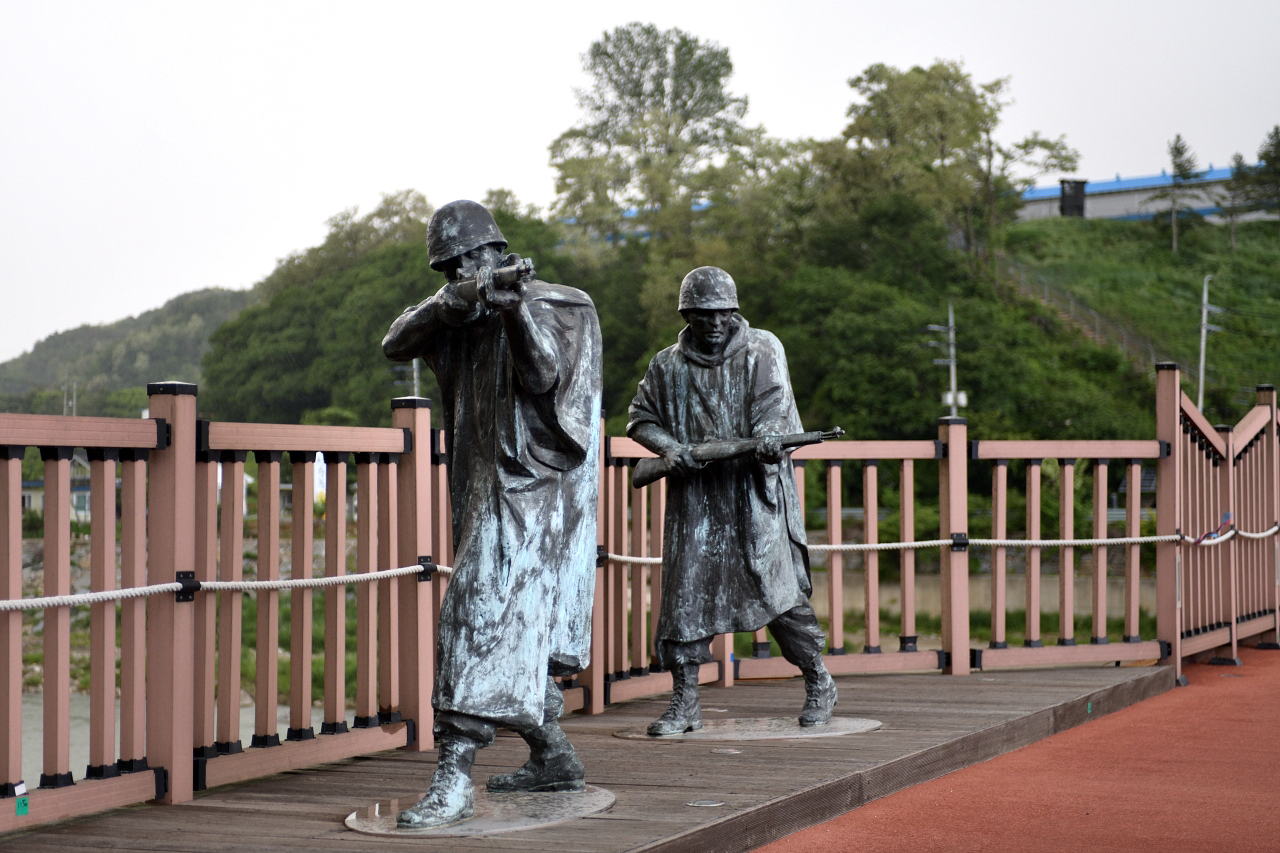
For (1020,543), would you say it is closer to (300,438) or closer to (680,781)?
(680,781)

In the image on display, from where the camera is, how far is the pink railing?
442 centimetres

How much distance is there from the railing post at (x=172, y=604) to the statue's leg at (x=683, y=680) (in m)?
2.05

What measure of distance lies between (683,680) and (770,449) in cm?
115

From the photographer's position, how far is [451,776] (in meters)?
4.05

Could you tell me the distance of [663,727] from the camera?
5.95 m

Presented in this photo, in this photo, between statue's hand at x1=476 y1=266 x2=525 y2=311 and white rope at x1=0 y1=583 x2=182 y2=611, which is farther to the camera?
white rope at x1=0 y1=583 x2=182 y2=611

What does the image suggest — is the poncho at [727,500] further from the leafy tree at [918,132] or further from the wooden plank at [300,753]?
the leafy tree at [918,132]

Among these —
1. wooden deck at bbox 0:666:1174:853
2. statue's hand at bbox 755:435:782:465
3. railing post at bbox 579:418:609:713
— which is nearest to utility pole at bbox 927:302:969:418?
wooden deck at bbox 0:666:1174:853

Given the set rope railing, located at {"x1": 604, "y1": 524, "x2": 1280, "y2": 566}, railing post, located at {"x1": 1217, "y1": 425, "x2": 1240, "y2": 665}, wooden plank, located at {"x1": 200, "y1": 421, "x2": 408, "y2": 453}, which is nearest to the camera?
wooden plank, located at {"x1": 200, "y1": 421, "x2": 408, "y2": 453}

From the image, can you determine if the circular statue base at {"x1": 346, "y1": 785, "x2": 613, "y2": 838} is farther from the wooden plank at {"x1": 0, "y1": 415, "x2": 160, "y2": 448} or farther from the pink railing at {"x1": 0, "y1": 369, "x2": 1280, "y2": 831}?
the wooden plank at {"x1": 0, "y1": 415, "x2": 160, "y2": 448}

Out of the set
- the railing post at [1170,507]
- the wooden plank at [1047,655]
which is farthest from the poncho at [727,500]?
the railing post at [1170,507]

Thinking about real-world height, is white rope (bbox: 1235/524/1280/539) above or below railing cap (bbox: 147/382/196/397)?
below

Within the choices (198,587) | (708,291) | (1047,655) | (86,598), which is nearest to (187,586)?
(198,587)

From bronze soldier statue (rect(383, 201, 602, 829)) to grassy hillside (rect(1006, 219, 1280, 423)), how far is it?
155ft
